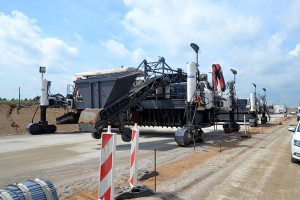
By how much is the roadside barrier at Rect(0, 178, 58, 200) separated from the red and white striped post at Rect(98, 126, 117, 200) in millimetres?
1077

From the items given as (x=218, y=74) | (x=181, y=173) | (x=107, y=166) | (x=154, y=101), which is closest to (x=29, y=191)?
(x=107, y=166)

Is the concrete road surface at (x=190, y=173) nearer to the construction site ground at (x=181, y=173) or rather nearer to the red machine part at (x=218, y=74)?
the construction site ground at (x=181, y=173)

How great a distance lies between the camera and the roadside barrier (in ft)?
10.5

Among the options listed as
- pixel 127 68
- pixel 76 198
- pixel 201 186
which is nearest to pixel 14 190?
pixel 76 198

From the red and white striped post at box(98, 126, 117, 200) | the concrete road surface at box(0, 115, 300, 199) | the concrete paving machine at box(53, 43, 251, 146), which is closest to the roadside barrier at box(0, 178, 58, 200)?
the red and white striped post at box(98, 126, 117, 200)

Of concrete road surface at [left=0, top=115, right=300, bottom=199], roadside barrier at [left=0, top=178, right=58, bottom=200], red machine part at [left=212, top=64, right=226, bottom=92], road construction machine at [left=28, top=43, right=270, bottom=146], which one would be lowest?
concrete road surface at [left=0, top=115, right=300, bottom=199]

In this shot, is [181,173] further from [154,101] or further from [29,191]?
Answer: [154,101]

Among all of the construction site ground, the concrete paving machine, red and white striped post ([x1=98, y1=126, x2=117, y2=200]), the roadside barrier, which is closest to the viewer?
the roadside barrier

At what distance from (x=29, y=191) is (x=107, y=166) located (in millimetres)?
1515

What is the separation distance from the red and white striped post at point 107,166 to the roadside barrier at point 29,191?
108cm

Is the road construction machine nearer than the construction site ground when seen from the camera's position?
No

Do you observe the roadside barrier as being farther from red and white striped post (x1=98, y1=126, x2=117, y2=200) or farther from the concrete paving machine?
the concrete paving machine

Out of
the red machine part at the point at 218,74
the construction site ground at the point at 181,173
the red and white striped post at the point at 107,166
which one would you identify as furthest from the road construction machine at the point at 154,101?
the red and white striped post at the point at 107,166

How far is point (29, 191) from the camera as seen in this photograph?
3.38 metres
